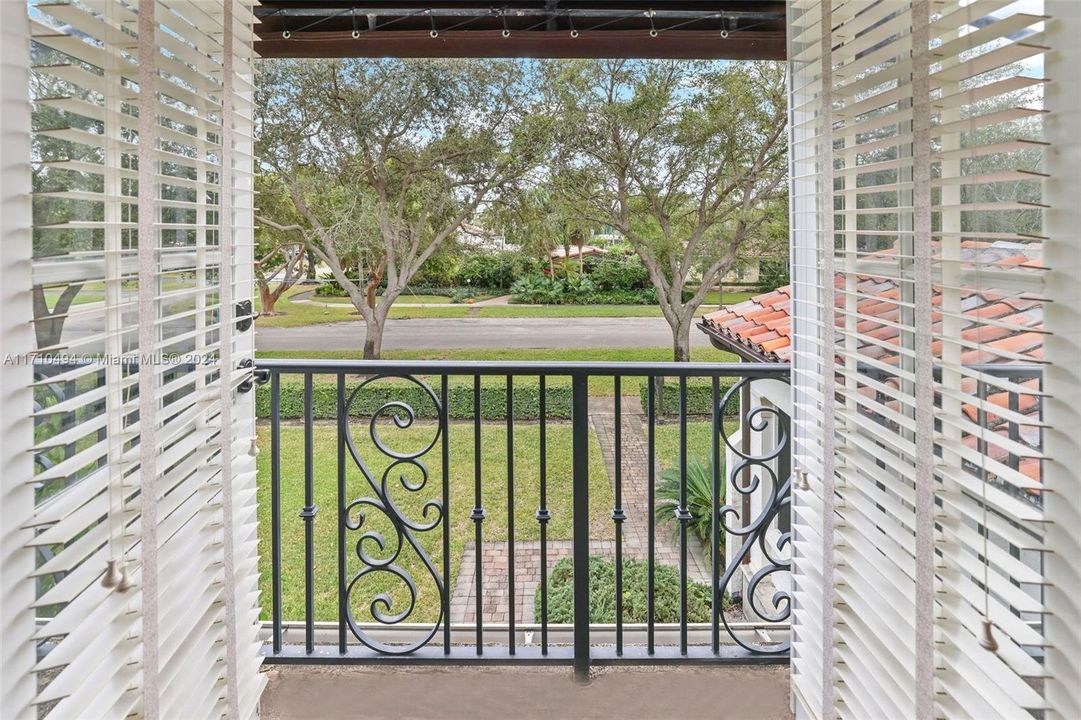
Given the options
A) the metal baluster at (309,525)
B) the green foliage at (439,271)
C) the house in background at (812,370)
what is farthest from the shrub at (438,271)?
the house in background at (812,370)

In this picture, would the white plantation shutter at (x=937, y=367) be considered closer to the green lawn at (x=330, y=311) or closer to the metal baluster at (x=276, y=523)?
the metal baluster at (x=276, y=523)

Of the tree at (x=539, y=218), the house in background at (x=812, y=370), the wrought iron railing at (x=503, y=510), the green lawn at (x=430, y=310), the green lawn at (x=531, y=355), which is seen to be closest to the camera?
the house in background at (x=812, y=370)

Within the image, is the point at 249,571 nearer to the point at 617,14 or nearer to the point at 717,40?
the point at 617,14

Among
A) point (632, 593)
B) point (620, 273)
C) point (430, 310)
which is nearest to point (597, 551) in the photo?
point (632, 593)

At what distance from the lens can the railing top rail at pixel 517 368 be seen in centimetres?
158

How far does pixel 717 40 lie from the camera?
5.40 feet

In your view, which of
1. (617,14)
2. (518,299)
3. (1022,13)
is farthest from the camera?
(518,299)

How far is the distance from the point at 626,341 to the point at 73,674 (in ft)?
11.3

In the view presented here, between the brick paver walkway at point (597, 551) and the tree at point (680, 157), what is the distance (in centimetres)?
75

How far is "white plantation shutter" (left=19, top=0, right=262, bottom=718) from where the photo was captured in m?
0.82

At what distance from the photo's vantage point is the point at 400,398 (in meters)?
3.88

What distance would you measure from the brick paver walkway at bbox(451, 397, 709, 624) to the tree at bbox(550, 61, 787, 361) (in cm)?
75

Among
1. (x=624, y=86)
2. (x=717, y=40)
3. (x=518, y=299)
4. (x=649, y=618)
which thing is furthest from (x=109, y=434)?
(x=624, y=86)

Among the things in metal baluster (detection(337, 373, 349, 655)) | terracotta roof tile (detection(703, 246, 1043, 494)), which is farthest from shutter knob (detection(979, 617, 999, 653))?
metal baluster (detection(337, 373, 349, 655))
